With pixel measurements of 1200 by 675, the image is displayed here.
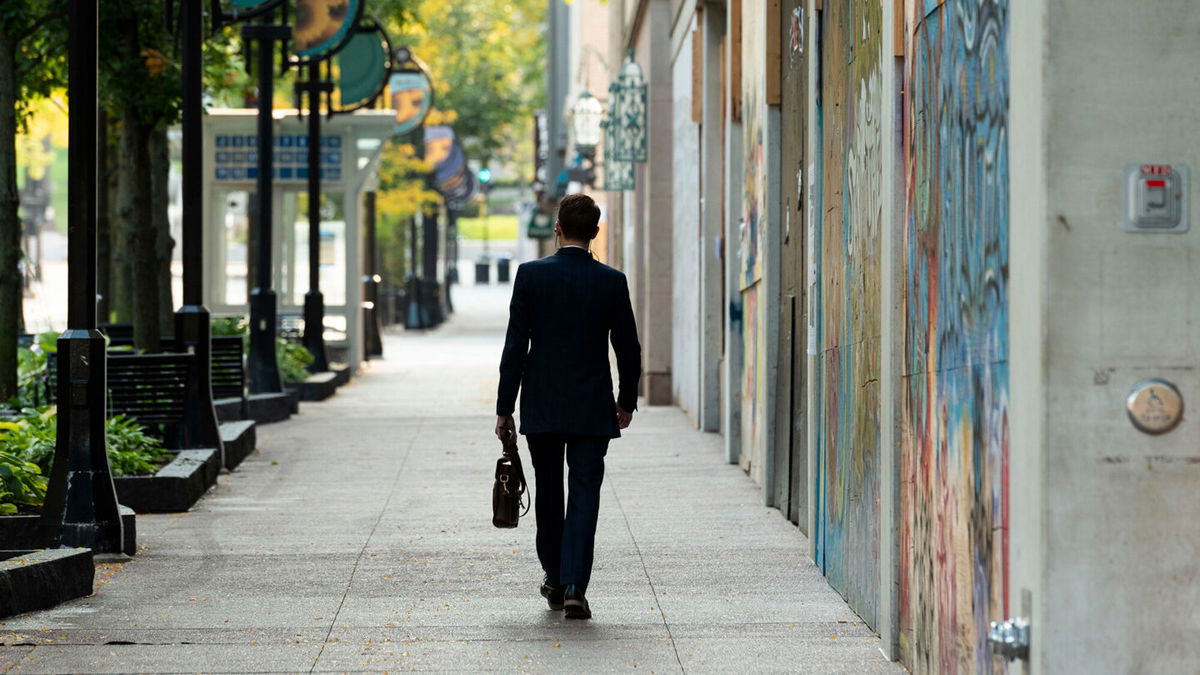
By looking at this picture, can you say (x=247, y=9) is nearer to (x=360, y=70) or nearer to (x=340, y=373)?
(x=340, y=373)

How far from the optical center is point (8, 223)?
1334 cm

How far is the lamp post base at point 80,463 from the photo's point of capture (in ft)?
29.9

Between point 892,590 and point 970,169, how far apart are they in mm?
1914

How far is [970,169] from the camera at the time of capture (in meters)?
5.66

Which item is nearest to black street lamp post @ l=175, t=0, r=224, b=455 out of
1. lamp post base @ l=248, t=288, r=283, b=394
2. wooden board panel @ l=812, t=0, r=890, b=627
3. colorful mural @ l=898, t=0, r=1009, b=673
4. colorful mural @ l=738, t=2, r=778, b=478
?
colorful mural @ l=738, t=2, r=778, b=478

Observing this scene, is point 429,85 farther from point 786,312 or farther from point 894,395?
point 894,395

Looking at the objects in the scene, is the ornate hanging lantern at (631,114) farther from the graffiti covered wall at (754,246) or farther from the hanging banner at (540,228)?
the hanging banner at (540,228)

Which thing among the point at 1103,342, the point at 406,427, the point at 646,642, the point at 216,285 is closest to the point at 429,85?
the point at 216,285

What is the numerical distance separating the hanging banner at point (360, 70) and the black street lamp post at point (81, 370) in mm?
16091

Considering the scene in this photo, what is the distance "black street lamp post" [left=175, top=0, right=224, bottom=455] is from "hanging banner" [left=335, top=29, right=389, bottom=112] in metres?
11.6

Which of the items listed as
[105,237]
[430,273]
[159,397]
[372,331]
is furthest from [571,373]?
[430,273]

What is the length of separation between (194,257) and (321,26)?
28.7 ft

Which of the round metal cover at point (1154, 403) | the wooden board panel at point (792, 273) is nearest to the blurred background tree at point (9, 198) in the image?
the wooden board panel at point (792, 273)

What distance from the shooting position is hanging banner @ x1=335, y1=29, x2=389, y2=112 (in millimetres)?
25484
